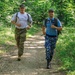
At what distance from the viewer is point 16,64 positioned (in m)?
9.30

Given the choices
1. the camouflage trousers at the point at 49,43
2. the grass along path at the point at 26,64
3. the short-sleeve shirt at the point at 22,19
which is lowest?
the grass along path at the point at 26,64

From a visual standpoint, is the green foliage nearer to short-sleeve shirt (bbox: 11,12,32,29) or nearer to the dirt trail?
the dirt trail

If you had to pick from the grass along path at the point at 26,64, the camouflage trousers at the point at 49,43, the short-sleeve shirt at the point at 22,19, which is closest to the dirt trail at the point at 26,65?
the grass along path at the point at 26,64

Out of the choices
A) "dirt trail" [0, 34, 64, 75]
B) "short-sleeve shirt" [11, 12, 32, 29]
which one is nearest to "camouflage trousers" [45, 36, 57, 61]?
"dirt trail" [0, 34, 64, 75]

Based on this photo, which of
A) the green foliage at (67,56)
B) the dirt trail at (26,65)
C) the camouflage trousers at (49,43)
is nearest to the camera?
the dirt trail at (26,65)

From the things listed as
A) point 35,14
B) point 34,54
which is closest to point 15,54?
point 34,54

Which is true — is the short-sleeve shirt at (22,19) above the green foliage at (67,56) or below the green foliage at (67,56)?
above

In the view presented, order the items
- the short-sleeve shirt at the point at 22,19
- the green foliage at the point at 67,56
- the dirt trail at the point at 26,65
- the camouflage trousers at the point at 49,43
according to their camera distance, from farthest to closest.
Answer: the short-sleeve shirt at the point at 22,19
the green foliage at the point at 67,56
the camouflage trousers at the point at 49,43
the dirt trail at the point at 26,65

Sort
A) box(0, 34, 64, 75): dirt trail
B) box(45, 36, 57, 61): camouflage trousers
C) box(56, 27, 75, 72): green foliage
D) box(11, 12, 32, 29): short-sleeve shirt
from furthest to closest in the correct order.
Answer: box(11, 12, 32, 29): short-sleeve shirt < box(56, 27, 75, 72): green foliage < box(45, 36, 57, 61): camouflage trousers < box(0, 34, 64, 75): dirt trail

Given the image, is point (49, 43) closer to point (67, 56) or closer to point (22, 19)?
point (22, 19)

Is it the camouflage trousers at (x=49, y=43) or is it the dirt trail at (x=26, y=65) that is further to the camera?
the camouflage trousers at (x=49, y=43)

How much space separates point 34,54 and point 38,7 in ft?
57.4

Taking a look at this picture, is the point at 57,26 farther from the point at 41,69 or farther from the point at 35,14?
the point at 35,14

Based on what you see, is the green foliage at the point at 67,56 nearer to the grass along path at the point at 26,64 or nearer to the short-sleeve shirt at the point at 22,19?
the grass along path at the point at 26,64
